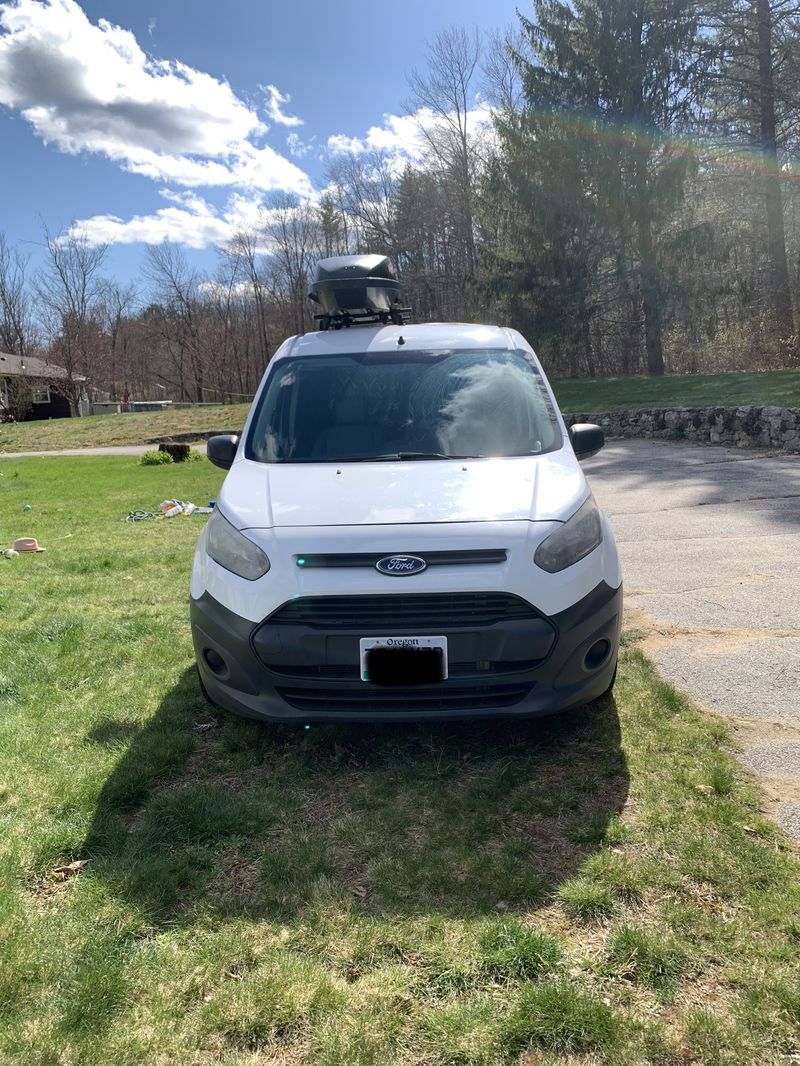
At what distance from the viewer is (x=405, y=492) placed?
305 cm

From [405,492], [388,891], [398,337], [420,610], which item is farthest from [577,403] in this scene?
[388,891]

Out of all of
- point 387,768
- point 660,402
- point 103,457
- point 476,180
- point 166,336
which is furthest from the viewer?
point 166,336

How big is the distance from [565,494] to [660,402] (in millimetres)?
14897

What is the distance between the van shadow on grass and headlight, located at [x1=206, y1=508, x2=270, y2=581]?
2.72ft

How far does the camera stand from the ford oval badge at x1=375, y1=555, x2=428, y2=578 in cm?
265

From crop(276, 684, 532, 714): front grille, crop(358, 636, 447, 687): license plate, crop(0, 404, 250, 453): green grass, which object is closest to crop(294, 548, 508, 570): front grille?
crop(358, 636, 447, 687): license plate

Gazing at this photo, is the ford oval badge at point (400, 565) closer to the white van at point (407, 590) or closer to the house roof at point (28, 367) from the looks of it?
the white van at point (407, 590)

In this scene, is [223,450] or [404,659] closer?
[404,659]

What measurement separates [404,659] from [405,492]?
756 millimetres

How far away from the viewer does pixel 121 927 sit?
209cm

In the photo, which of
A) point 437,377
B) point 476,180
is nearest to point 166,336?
point 476,180

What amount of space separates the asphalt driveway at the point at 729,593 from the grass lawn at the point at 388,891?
221 millimetres

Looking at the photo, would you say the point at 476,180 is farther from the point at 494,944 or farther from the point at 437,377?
the point at 494,944

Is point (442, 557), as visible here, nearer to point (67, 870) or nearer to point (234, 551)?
point (234, 551)
